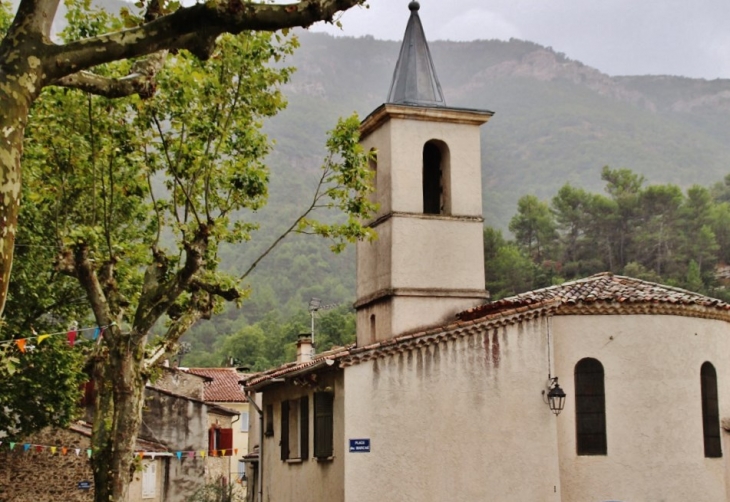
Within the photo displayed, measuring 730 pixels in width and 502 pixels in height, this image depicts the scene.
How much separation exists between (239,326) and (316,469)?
294 feet

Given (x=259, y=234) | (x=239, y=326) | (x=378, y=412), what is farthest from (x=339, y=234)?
(x=259, y=234)

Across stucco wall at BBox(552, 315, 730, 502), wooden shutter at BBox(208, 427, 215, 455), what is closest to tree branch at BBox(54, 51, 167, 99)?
stucco wall at BBox(552, 315, 730, 502)

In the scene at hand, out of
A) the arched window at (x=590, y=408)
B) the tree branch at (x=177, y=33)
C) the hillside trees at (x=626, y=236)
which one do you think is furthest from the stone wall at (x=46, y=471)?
the hillside trees at (x=626, y=236)

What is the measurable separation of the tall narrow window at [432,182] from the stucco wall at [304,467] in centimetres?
583

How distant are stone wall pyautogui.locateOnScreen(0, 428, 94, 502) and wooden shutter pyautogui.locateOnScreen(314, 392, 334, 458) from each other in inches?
535

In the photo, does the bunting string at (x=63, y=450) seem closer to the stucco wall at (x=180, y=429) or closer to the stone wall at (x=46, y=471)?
the stone wall at (x=46, y=471)

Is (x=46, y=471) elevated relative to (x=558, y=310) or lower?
lower

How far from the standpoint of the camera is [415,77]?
27531mm

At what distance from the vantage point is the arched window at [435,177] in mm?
27047

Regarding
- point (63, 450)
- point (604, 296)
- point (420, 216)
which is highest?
point (420, 216)

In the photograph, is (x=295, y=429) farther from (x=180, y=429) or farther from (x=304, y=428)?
(x=180, y=429)

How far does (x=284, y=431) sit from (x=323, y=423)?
160 inches

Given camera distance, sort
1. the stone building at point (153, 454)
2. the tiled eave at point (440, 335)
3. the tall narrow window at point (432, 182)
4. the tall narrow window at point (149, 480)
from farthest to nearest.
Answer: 1. the tall narrow window at point (149, 480)
2. the stone building at point (153, 454)
3. the tall narrow window at point (432, 182)
4. the tiled eave at point (440, 335)

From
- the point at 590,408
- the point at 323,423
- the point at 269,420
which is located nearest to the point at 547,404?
the point at 590,408
